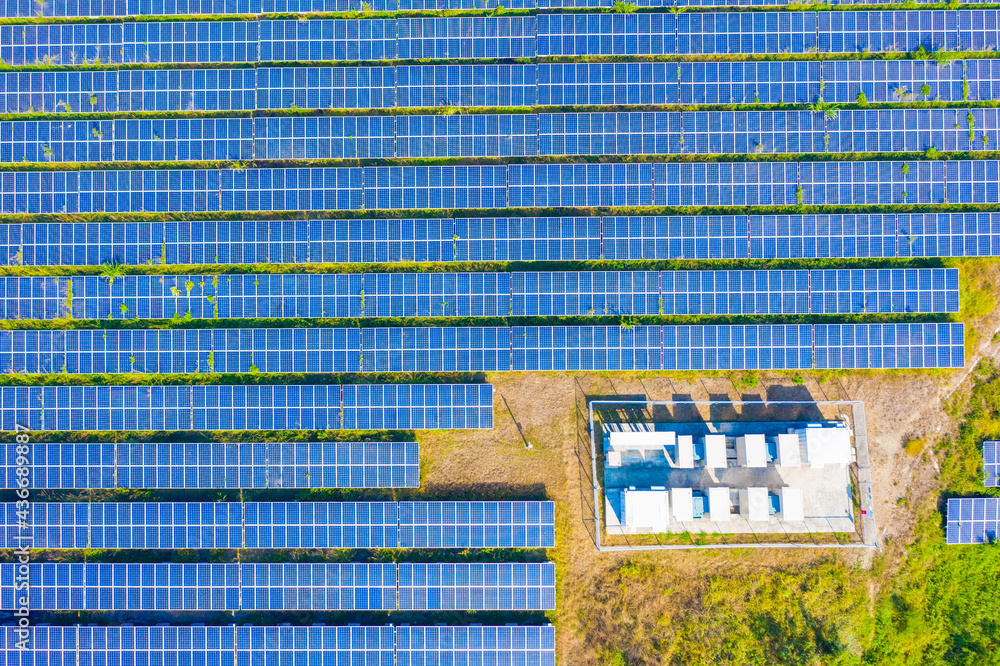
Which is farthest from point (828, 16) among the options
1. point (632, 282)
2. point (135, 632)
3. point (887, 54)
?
point (135, 632)

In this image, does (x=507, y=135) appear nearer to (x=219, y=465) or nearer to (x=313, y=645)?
(x=219, y=465)

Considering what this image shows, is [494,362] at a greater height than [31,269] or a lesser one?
lesser

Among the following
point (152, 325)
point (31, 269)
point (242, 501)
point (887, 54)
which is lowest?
point (242, 501)

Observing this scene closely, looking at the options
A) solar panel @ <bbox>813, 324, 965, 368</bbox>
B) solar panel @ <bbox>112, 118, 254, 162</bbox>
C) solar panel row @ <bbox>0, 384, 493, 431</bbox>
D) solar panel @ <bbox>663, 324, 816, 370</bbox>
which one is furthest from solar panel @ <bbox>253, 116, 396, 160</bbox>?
solar panel @ <bbox>813, 324, 965, 368</bbox>

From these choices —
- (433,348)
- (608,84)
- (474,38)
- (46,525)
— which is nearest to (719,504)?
(433,348)

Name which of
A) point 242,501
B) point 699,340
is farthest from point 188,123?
point 699,340

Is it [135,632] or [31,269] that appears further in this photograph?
[31,269]

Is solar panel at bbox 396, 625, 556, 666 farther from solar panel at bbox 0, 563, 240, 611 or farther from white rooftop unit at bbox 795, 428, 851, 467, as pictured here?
white rooftop unit at bbox 795, 428, 851, 467

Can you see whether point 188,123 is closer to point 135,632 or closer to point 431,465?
point 431,465
